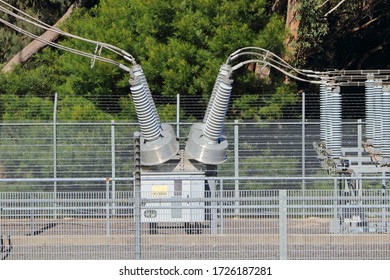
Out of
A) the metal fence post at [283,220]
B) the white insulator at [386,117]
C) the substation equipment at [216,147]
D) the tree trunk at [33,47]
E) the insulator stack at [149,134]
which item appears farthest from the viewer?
the tree trunk at [33,47]

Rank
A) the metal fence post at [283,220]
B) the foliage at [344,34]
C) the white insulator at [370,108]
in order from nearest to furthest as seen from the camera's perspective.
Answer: the metal fence post at [283,220]
the white insulator at [370,108]
the foliage at [344,34]

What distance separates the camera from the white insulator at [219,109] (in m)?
19.4

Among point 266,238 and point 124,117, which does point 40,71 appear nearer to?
point 124,117

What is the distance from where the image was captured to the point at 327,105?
21922 millimetres

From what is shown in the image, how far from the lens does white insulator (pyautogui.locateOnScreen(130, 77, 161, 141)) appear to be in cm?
1953

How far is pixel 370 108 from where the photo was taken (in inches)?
882

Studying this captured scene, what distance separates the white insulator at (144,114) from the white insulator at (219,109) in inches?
39.4

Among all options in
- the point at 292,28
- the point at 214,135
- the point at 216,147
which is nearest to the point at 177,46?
the point at 292,28

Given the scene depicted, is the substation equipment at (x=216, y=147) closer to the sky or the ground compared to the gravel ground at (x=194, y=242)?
closer to the sky

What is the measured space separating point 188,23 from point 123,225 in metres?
12.4

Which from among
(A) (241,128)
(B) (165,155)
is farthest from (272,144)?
(B) (165,155)

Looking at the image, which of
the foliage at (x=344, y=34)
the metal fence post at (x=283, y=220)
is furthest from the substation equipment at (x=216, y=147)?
the foliage at (x=344, y=34)

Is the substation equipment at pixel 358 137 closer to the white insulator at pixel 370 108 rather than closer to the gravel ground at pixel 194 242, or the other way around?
the white insulator at pixel 370 108

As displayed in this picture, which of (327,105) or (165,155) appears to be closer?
(165,155)
